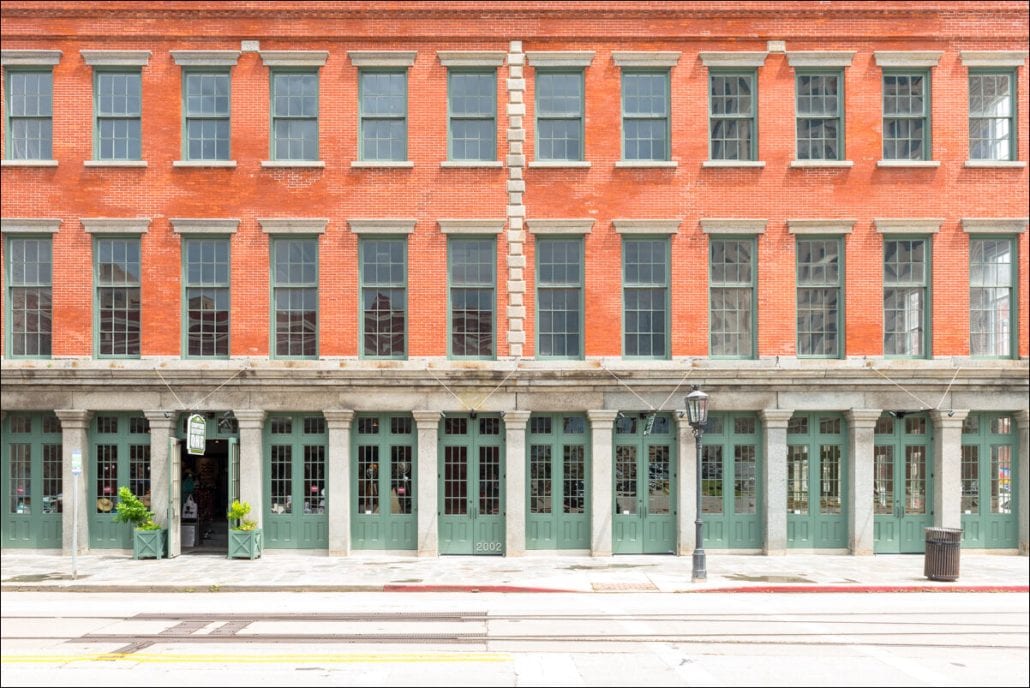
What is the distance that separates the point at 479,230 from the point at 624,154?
149 inches

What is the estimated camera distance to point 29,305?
77.3 ft

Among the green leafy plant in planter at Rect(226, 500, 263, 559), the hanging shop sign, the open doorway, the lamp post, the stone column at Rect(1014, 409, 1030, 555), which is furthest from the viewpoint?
the open doorway

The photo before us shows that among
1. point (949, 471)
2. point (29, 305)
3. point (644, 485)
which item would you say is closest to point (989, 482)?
point (949, 471)

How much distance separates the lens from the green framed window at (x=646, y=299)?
23.4 meters

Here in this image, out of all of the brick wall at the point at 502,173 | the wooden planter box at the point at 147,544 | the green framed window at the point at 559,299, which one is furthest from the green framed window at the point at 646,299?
the wooden planter box at the point at 147,544

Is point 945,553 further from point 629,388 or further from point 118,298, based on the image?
point 118,298

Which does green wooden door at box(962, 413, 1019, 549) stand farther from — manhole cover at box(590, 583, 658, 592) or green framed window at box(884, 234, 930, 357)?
manhole cover at box(590, 583, 658, 592)

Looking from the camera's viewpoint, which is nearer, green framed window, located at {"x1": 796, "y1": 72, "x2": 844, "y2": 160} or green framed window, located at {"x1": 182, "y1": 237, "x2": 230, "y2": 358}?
green framed window, located at {"x1": 182, "y1": 237, "x2": 230, "y2": 358}

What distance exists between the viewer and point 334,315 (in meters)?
23.3

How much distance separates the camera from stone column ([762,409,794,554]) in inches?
906

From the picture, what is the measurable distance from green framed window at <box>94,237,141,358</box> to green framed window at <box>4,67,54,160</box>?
2.69 m

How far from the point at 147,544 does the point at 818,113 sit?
18.0 meters

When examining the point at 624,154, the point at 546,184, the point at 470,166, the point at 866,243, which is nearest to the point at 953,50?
the point at 866,243

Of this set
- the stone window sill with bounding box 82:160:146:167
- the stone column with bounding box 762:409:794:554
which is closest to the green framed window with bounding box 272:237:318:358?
the stone window sill with bounding box 82:160:146:167
